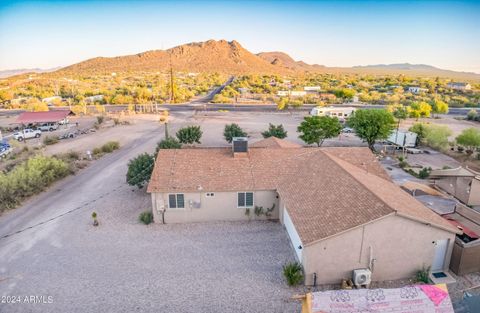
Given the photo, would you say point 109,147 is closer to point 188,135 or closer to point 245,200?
point 188,135

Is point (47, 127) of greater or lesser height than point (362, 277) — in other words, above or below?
above

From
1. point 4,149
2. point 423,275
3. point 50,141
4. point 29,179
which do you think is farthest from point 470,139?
point 4,149

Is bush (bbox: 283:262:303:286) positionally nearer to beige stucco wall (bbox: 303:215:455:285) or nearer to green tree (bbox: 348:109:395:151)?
beige stucco wall (bbox: 303:215:455:285)

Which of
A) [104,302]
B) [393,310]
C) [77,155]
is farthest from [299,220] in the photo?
[77,155]

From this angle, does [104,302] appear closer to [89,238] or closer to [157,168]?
[89,238]

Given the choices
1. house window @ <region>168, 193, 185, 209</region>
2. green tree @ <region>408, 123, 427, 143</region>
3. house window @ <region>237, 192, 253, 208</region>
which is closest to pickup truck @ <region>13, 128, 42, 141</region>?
house window @ <region>168, 193, 185, 209</region>


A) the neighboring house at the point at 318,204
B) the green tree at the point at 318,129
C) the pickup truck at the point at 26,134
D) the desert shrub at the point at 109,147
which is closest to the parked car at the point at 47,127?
the pickup truck at the point at 26,134
